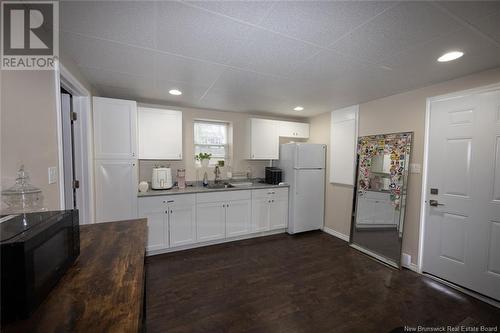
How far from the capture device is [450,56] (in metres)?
1.73

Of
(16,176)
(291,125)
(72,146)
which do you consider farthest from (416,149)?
(72,146)

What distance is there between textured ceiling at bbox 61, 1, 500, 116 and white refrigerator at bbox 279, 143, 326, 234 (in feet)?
4.32

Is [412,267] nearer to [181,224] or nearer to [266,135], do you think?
[266,135]

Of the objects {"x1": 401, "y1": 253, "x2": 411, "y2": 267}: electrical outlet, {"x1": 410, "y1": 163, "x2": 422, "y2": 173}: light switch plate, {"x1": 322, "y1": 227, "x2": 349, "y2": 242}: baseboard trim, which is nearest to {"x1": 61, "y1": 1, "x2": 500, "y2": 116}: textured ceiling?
{"x1": 410, "y1": 163, "x2": 422, "y2": 173}: light switch plate

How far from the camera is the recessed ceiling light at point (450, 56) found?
5.53 feet

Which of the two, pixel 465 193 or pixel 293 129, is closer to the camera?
pixel 465 193

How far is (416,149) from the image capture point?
8.34ft

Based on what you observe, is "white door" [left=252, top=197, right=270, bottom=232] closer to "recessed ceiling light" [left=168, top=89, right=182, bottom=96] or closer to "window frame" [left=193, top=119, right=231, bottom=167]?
"window frame" [left=193, top=119, right=231, bottom=167]

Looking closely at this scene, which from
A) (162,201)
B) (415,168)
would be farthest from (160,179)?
(415,168)

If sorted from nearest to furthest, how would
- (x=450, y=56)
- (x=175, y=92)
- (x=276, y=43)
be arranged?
1. (x=276, y=43)
2. (x=450, y=56)
3. (x=175, y=92)

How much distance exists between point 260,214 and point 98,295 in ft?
9.32

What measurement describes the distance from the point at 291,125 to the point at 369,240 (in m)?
2.36

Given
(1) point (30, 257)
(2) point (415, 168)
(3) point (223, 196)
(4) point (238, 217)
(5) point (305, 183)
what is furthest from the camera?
(5) point (305, 183)

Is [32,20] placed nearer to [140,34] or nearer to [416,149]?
[140,34]
